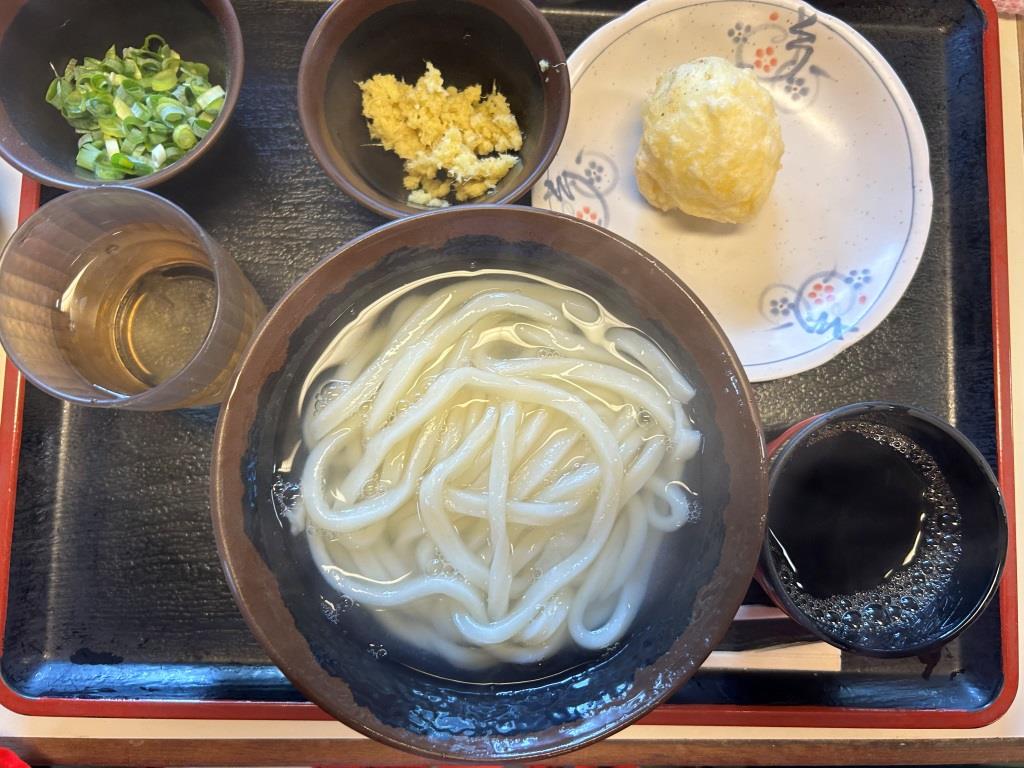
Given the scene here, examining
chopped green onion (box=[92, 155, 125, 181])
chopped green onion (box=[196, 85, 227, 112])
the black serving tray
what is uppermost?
chopped green onion (box=[196, 85, 227, 112])

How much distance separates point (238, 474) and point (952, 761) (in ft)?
5.87

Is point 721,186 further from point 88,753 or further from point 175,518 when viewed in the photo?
point 88,753

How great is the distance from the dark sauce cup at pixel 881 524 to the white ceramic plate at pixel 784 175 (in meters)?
0.28

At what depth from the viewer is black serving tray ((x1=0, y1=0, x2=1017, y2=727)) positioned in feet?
5.11

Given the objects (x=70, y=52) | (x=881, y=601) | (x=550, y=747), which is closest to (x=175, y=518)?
(x=550, y=747)

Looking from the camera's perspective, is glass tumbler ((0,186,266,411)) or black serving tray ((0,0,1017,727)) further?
black serving tray ((0,0,1017,727))

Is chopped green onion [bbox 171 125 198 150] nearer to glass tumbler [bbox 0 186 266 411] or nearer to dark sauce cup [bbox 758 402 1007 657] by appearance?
glass tumbler [bbox 0 186 266 411]

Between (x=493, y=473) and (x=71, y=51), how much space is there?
145 centimetres

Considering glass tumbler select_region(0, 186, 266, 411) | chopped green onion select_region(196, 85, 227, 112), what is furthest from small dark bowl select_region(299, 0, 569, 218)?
glass tumbler select_region(0, 186, 266, 411)

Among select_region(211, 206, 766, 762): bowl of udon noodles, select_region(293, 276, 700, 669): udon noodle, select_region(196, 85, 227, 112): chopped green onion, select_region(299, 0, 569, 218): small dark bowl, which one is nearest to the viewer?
select_region(211, 206, 766, 762): bowl of udon noodles

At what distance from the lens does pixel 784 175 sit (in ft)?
5.74

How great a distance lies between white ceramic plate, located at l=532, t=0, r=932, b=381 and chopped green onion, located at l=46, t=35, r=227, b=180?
835mm

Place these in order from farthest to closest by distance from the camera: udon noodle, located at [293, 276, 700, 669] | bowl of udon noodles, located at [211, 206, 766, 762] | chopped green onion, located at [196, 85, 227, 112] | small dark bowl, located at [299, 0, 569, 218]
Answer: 1. chopped green onion, located at [196, 85, 227, 112]
2. small dark bowl, located at [299, 0, 569, 218]
3. udon noodle, located at [293, 276, 700, 669]
4. bowl of udon noodles, located at [211, 206, 766, 762]

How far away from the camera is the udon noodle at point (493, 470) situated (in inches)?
51.8
